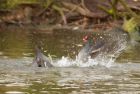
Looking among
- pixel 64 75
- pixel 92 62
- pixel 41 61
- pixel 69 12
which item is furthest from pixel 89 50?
pixel 69 12

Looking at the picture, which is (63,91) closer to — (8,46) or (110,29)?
(8,46)

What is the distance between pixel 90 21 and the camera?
34562 millimetres

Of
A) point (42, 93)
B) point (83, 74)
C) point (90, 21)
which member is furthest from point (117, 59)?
point (90, 21)

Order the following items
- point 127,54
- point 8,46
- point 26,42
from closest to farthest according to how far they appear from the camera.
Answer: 1. point 127,54
2. point 8,46
3. point 26,42

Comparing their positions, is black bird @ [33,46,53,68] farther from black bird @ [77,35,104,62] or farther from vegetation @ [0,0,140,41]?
vegetation @ [0,0,140,41]

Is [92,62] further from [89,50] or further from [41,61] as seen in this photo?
[41,61]

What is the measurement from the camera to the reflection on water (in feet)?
48.4

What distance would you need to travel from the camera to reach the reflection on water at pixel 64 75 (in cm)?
1476

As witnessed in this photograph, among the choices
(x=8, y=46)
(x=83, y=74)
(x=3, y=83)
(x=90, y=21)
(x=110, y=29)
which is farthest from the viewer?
(x=90, y=21)

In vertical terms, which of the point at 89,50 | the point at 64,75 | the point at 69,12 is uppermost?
the point at 69,12

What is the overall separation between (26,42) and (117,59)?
7370 mm

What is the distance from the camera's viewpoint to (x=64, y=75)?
17.0m

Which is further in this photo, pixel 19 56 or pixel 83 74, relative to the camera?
pixel 19 56

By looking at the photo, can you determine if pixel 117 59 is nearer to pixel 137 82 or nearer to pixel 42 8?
pixel 137 82
